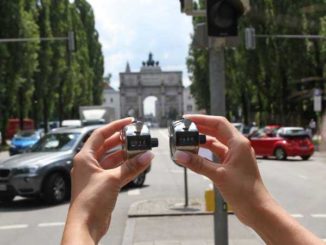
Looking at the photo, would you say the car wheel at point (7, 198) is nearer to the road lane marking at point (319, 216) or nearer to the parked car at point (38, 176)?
the parked car at point (38, 176)

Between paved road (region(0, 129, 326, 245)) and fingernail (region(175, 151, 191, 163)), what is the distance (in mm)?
4320

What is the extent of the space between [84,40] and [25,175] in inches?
2943

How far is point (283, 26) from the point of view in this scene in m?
45.1

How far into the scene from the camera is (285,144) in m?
28.6

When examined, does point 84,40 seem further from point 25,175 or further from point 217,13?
point 217,13

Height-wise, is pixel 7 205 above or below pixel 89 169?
below

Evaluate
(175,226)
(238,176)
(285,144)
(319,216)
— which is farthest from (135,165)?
(285,144)

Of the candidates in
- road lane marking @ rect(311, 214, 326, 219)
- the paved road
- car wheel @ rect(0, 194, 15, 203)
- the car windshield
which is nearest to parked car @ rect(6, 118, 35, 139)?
the paved road

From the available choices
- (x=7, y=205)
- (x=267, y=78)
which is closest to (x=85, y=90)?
(x=267, y=78)

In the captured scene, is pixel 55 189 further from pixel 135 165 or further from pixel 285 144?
pixel 285 144

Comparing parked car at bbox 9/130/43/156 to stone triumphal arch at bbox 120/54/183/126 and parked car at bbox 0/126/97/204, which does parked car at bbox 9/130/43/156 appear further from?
stone triumphal arch at bbox 120/54/183/126

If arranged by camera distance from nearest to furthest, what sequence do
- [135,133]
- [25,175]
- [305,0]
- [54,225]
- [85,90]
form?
[135,133] < [54,225] < [25,175] < [305,0] < [85,90]

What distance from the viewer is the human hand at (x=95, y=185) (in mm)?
1582

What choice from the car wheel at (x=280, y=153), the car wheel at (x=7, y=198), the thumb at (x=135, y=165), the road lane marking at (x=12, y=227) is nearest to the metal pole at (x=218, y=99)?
the road lane marking at (x=12, y=227)
